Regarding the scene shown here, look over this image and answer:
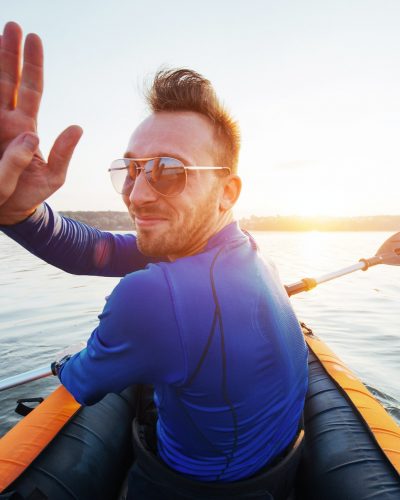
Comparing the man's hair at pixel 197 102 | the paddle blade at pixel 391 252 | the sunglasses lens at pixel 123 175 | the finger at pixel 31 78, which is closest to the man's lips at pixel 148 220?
the sunglasses lens at pixel 123 175

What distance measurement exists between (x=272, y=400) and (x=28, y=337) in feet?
21.6

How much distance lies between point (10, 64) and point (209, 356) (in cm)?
131

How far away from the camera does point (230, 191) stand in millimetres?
2100

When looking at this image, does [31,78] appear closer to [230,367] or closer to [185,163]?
[185,163]

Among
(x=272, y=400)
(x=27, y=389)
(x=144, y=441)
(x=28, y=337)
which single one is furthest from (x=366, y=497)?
(x=28, y=337)

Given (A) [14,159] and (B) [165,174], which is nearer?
(A) [14,159]

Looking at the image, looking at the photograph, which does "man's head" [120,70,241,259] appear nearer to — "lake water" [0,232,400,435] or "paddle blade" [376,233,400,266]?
"lake water" [0,232,400,435]

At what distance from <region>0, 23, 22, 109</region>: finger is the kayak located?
1.85 metres

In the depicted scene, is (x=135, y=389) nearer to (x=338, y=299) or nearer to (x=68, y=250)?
(x=68, y=250)

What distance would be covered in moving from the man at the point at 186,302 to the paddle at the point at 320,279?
1582mm

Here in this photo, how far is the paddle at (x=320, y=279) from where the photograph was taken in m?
3.03

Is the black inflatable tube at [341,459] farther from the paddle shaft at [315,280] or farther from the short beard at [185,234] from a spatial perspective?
the paddle shaft at [315,280]

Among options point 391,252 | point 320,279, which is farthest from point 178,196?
point 391,252

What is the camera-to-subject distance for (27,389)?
16.3 ft
